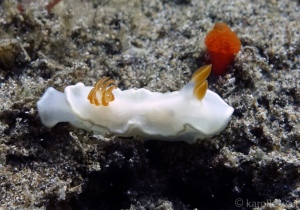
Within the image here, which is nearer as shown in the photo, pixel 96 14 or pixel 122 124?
pixel 122 124

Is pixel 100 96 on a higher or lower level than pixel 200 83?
lower

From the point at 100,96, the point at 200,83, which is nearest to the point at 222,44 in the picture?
the point at 200,83

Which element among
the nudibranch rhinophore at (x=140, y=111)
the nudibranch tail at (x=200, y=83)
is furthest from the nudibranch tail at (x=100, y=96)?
the nudibranch tail at (x=200, y=83)

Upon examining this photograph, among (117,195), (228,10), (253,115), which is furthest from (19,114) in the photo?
(228,10)

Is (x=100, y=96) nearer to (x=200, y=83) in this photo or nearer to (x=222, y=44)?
(x=200, y=83)

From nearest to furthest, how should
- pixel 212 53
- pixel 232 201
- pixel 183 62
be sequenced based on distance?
pixel 232 201 < pixel 212 53 < pixel 183 62

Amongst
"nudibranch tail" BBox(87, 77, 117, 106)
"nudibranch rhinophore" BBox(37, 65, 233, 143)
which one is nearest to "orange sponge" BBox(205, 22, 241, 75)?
"nudibranch rhinophore" BBox(37, 65, 233, 143)

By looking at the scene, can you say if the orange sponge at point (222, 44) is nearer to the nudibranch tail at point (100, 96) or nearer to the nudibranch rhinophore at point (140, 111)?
the nudibranch rhinophore at point (140, 111)

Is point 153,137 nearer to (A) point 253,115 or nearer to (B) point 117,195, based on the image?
(B) point 117,195

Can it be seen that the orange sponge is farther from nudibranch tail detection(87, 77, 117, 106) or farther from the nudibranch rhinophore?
nudibranch tail detection(87, 77, 117, 106)
